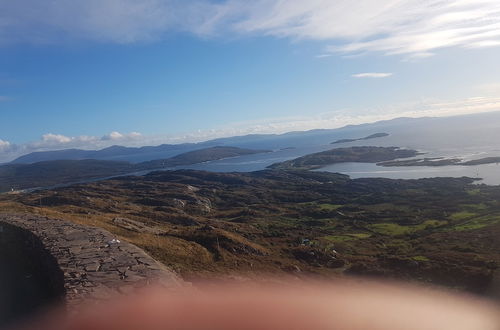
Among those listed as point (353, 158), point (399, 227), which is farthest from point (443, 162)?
point (399, 227)

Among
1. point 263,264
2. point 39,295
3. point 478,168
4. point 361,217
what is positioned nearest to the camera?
point 39,295

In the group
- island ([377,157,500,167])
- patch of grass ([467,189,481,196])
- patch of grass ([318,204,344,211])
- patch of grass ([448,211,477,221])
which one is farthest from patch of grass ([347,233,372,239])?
island ([377,157,500,167])

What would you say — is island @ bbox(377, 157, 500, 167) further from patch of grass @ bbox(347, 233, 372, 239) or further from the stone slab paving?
the stone slab paving

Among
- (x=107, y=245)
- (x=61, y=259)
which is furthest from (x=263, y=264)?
(x=61, y=259)

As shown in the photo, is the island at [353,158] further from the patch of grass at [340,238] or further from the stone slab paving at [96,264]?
the stone slab paving at [96,264]

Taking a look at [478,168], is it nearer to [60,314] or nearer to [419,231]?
[419,231]

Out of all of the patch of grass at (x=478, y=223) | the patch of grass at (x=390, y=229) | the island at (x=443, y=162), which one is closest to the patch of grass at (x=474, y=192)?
the patch of grass at (x=478, y=223)

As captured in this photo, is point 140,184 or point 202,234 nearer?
point 202,234
